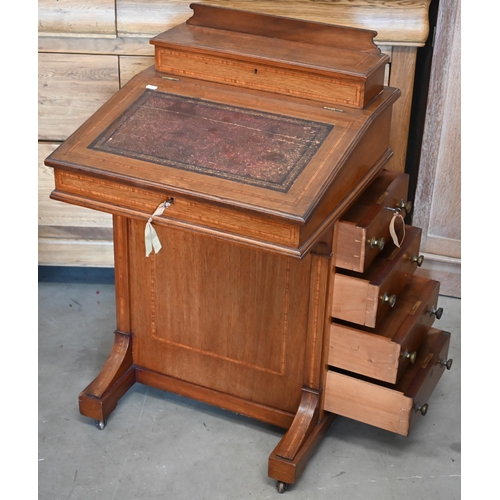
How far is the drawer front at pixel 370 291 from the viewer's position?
2463mm

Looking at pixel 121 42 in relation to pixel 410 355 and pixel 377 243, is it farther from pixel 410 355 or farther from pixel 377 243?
pixel 410 355

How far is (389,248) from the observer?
2.64 metres

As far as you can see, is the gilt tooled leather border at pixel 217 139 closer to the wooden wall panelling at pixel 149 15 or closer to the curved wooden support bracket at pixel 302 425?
the wooden wall panelling at pixel 149 15

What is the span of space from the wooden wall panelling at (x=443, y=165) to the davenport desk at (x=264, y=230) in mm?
586

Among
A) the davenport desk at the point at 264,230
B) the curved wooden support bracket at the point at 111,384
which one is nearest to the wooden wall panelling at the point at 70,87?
the davenport desk at the point at 264,230

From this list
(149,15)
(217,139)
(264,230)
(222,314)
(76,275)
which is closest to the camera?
(264,230)

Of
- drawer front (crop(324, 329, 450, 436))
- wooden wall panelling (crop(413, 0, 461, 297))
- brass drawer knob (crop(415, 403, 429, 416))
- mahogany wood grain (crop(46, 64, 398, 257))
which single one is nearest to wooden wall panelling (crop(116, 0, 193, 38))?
mahogany wood grain (crop(46, 64, 398, 257))

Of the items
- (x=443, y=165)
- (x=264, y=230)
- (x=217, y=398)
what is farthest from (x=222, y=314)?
(x=443, y=165)

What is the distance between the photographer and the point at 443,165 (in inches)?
129

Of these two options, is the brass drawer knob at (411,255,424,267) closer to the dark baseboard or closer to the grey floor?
the grey floor

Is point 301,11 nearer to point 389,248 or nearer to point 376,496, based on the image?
point 389,248

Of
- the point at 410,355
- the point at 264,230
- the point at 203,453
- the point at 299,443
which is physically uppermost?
the point at 264,230

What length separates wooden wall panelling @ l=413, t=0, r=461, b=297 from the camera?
3.06 metres

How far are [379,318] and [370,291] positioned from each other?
0.18m
